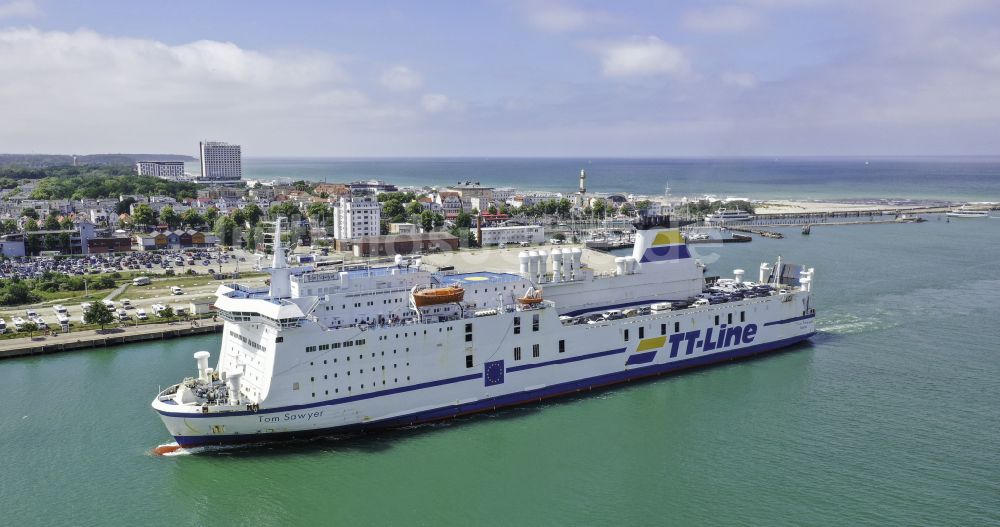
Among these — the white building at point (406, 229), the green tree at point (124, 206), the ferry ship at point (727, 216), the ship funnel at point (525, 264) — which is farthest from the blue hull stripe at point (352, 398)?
the green tree at point (124, 206)

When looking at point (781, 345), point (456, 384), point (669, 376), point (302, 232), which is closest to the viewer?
point (456, 384)

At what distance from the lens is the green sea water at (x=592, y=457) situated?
14.4m

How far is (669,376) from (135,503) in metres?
16.6

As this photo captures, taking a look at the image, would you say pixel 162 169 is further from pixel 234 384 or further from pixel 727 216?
pixel 234 384

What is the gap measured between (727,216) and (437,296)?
62.9 metres

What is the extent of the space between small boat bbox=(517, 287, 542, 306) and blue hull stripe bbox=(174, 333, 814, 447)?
273 cm

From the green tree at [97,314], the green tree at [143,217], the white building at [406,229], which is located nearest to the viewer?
the green tree at [97,314]

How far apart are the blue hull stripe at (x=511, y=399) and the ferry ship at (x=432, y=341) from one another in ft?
0.14

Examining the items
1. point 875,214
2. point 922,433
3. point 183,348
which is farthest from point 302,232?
point 875,214

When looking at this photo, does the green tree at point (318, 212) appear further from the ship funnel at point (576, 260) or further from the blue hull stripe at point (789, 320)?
the blue hull stripe at point (789, 320)

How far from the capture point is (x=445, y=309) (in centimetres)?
1956

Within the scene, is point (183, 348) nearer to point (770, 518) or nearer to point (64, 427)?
point (64, 427)

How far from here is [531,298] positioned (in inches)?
799

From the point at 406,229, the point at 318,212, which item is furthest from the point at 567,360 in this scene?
the point at 318,212
